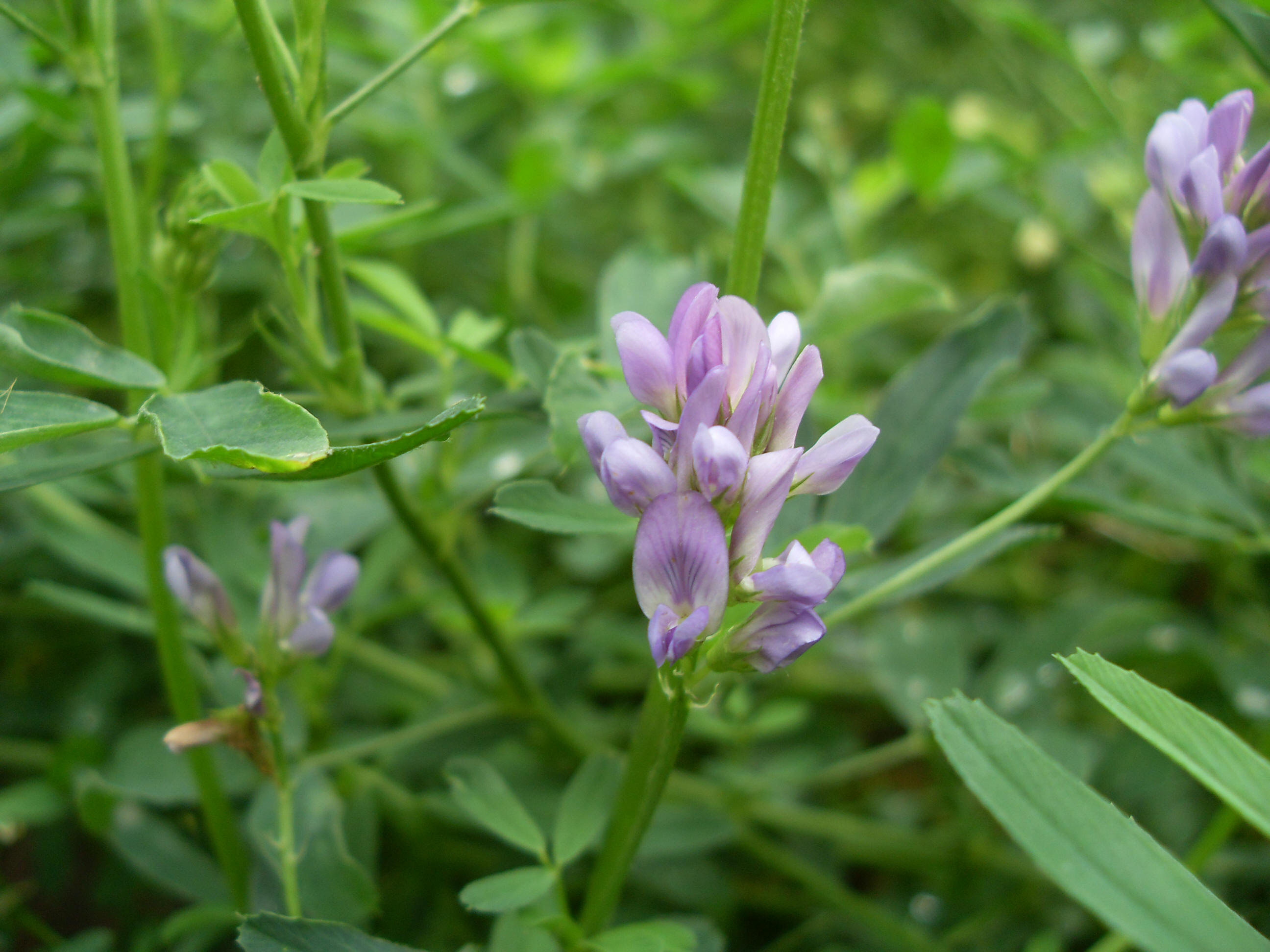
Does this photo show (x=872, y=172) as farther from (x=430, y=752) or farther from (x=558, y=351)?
(x=430, y=752)

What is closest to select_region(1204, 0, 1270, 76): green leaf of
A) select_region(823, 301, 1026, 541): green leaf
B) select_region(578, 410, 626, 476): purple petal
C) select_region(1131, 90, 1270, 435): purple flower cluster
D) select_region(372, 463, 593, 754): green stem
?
select_region(1131, 90, 1270, 435): purple flower cluster

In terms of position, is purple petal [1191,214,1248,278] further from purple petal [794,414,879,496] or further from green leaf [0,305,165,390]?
green leaf [0,305,165,390]

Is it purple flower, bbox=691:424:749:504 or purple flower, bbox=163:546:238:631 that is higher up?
purple flower, bbox=691:424:749:504

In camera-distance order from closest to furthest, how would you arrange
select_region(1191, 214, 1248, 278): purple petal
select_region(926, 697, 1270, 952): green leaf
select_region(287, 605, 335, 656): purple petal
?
select_region(926, 697, 1270, 952): green leaf → select_region(1191, 214, 1248, 278): purple petal → select_region(287, 605, 335, 656): purple petal

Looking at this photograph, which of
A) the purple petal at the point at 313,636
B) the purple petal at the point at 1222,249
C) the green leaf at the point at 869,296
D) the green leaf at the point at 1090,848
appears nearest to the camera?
the green leaf at the point at 1090,848

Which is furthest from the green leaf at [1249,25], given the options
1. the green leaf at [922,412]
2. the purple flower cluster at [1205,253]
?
the green leaf at [922,412]

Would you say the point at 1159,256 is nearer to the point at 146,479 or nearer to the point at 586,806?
the point at 586,806

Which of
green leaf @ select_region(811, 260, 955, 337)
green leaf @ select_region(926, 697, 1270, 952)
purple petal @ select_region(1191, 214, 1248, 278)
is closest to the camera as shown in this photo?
green leaf @ select_region(926, 697, 1270, 952)

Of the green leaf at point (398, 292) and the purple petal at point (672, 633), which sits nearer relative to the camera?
the purple petal at point (672, 633)

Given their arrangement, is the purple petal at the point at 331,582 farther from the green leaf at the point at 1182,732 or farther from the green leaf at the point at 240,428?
the green leaf at the point at 1182,732
